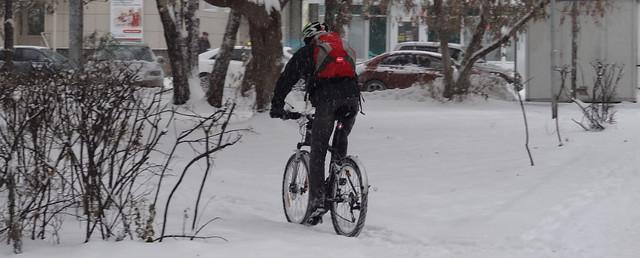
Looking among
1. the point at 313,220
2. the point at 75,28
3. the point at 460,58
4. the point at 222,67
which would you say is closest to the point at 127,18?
the point at 460,58

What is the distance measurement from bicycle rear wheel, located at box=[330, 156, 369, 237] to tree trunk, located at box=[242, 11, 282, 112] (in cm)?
765

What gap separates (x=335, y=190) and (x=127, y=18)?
121 ft

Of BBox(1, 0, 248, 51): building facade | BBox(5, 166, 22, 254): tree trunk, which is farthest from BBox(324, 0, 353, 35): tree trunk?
BBox(1, 0, 248, 51): building facade

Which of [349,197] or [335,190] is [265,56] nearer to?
[335,190]

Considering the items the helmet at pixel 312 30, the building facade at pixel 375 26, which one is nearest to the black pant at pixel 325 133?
the helmet at pixel 312 30

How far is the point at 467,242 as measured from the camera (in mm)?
6855

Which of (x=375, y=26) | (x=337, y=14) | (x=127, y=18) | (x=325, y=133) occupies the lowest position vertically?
(x=325, y=133)

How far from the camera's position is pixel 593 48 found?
21.3 m

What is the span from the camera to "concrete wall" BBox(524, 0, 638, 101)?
21.2 m

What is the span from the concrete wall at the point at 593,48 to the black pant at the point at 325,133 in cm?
1474

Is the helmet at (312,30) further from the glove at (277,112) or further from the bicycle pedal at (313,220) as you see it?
the bicycle pedal at (313,220)

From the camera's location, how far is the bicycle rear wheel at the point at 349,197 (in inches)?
259

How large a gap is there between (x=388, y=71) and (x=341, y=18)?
7.89 m

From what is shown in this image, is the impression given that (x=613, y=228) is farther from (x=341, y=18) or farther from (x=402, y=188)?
(x=341, y=18)
